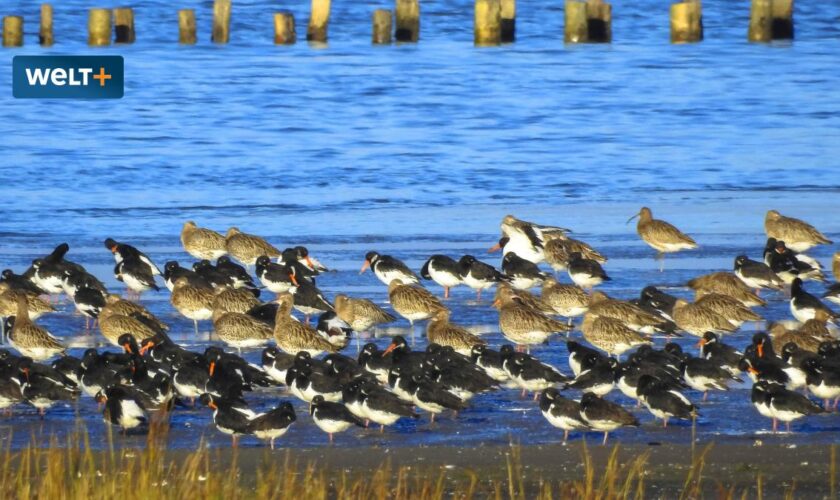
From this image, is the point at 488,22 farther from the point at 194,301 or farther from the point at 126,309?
the point at 126,309

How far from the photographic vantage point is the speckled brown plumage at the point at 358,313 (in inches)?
597

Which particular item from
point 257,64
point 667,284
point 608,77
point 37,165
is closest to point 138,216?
point 37,165

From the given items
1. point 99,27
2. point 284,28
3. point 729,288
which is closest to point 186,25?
point 99,27

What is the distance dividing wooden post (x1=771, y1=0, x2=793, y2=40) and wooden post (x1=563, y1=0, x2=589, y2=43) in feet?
17.7

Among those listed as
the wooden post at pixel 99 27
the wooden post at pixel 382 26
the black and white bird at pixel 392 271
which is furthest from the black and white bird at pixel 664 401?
the wooden post at pixel 382 26

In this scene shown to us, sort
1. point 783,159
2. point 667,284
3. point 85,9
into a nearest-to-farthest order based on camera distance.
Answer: point 667,284 → point 783,159 → point 85,9

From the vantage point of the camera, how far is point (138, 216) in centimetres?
2353

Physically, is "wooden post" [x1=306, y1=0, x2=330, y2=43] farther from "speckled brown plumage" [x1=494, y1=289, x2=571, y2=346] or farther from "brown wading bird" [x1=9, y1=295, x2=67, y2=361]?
"brown wading bird" [x1=9, y1=295, x2=67, y2=361]

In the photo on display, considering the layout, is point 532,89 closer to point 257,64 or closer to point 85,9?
point 257,64

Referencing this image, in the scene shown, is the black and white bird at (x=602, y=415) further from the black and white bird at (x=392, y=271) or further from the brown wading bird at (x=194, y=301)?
the black and white bird at (x=392, y=271)

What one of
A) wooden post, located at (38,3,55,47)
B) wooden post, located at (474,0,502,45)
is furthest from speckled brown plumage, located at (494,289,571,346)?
wooden post, located at (38,3,55,47)

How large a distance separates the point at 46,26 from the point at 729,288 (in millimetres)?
36314

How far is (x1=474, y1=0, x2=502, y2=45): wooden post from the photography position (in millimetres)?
48188

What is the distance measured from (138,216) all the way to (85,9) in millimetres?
47174
